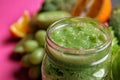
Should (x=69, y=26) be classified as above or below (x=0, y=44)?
above

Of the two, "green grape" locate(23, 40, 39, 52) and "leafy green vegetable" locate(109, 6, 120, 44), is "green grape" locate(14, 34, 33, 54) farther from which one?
"leafy green vegetable" locate(109, 6, 120, 44)

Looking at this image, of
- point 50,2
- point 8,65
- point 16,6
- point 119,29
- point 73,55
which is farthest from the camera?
point 16,6

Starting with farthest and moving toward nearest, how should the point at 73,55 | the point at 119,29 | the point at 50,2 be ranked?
the point at 50,2 < the point at 119,29 < the point at 73,55

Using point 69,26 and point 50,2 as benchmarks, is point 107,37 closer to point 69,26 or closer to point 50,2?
point 69,26

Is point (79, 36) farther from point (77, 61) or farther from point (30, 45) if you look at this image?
point (30, 45)

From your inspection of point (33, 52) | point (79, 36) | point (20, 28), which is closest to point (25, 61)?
point (33, 52)

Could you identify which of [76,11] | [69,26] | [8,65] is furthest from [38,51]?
[69,26]

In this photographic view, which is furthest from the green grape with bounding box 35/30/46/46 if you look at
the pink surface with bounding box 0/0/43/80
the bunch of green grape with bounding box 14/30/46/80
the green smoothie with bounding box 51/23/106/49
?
the green smoothie with bounding box 51/23/106/49
